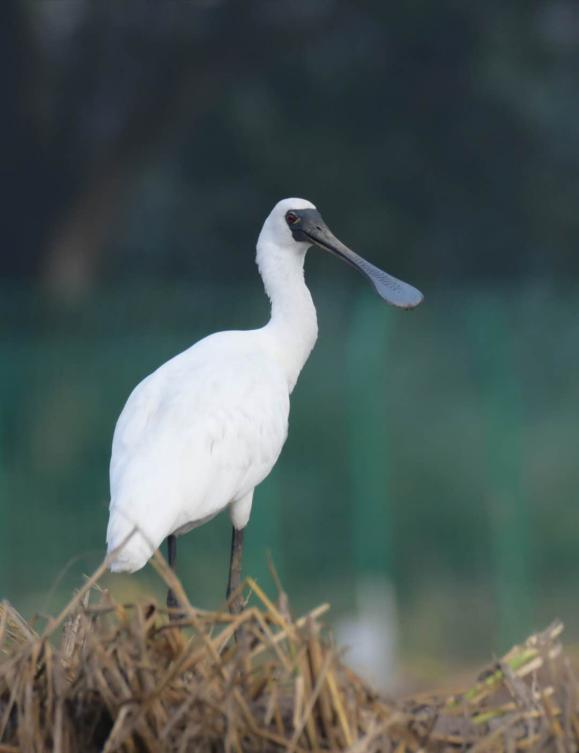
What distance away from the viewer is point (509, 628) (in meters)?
12.7

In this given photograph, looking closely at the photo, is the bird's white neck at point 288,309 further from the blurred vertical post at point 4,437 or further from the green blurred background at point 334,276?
the blurred vertical post at point 4,437

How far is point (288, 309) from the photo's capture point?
7484 millimetres

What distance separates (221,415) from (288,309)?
0.87 meters

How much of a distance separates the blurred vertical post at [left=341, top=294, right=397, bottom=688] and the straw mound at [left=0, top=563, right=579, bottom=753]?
8.66 metres

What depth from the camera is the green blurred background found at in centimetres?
1305

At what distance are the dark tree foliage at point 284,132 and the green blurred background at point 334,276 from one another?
3cm

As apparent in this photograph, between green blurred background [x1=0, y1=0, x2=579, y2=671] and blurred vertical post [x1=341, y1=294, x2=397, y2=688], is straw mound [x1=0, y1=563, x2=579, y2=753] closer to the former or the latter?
green blurred background [x1=0, y1=0, x2=579, y2=671]

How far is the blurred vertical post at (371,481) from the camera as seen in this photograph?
12.7m

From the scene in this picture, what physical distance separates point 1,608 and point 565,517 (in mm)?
9821

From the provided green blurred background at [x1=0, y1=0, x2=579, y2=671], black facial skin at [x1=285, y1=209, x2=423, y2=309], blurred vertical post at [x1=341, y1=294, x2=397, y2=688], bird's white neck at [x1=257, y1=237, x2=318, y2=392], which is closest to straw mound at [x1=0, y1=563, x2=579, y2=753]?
bird's white neck at [x1=257, y1=237, x2=318, y2=392]

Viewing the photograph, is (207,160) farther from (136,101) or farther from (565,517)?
(565,517)

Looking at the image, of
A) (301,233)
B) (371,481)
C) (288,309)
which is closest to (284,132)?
(371,481)

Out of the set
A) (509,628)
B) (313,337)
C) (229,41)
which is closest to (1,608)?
(313,337)

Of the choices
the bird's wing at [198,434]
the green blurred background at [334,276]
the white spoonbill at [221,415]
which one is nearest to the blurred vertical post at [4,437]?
the green blurred background at [334,276]
